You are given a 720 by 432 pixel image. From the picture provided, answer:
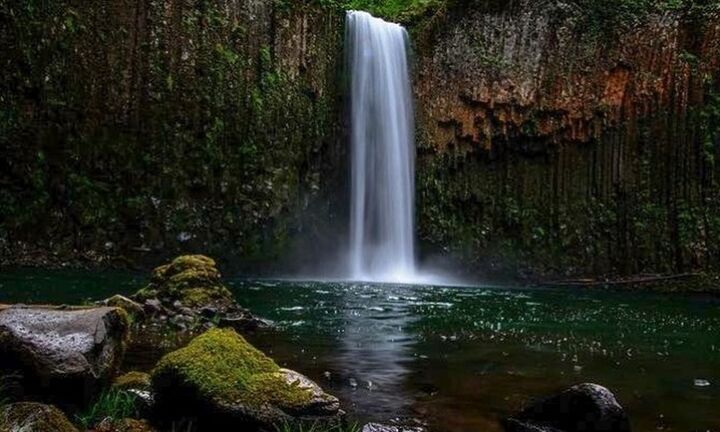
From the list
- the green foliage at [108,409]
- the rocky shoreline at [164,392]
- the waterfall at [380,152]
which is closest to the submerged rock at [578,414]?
the rocky shoreline at [164,392]

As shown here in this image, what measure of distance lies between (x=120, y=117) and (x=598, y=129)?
17.5 meters

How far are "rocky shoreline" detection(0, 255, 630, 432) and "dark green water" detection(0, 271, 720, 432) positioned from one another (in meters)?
0.67

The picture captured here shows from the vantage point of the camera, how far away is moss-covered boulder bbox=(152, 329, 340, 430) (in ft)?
15.1

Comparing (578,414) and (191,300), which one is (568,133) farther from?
(578,414)

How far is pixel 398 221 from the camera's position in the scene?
2558 centimetres

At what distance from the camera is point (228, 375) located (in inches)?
189

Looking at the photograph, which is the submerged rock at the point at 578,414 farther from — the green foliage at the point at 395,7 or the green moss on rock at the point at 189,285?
the green foliage at the point at 395,7

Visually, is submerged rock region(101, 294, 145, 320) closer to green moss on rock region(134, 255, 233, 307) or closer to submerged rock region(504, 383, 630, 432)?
green moss on rock region(134, 255, 233, 307)

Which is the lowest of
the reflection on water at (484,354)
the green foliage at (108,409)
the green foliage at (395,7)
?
the reflection on water at (484,354)

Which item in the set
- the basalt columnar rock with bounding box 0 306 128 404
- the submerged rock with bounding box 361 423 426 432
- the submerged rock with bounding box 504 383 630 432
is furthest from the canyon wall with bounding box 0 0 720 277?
the submerged rock with bounding box 504 383 630 432

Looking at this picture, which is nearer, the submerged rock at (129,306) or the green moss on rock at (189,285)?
the submerged rock at (129,306)

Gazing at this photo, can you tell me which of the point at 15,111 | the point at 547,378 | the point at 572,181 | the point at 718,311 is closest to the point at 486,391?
the point at 547,378

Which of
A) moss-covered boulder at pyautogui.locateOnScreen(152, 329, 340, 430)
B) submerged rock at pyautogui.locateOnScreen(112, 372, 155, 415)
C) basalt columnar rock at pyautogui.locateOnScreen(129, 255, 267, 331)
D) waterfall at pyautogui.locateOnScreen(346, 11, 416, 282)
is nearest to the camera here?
moss-covered boulder at pyautogui.locateOnScreen(152, 329, 340, 430)

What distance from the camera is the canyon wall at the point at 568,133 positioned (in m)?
26.9
